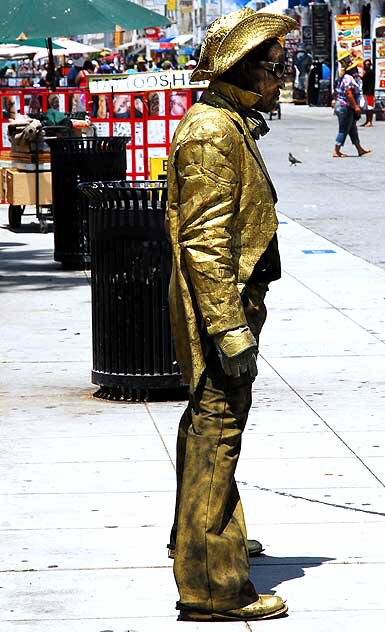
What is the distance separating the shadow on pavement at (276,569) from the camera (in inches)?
199

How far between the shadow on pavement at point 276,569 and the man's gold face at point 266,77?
1708 mm

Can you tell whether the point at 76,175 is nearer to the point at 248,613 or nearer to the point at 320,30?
the point at 248,613

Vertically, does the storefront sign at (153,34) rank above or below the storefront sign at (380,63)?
above

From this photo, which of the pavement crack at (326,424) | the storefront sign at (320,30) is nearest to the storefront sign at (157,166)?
the pavement crack at (326,424)

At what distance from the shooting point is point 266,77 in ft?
15.1

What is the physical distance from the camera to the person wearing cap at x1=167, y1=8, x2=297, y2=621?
14.5ft

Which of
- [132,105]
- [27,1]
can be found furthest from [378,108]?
[27,1]

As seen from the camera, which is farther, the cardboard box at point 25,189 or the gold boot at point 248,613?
the cardboard box at point 25,189

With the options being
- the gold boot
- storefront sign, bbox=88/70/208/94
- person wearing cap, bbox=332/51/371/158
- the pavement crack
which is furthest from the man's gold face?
person wearing cap, bbox=332/51/371/158

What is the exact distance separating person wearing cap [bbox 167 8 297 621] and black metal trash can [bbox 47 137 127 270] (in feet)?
27.9

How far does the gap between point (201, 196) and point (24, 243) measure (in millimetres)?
11886

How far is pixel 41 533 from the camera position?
5617mm

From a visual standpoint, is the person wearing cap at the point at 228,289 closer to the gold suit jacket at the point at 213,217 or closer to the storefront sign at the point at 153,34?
the gold suit jacket at the point at 213,217

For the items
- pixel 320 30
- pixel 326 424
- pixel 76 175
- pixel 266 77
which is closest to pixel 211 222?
pixel 266 77
